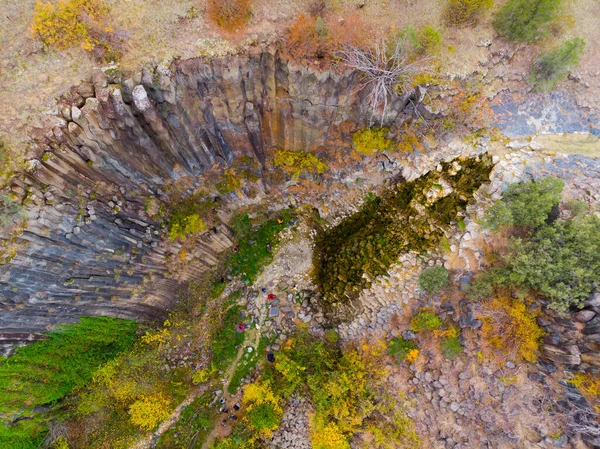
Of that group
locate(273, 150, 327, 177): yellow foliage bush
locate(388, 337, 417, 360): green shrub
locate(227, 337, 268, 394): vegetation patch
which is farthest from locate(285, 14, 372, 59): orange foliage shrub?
locate(227, 337, 268, 394): vegetation patch

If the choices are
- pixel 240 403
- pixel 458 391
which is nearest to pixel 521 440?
A: pixel 458 391

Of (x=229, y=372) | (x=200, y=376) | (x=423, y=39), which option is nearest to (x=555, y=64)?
(x=423, y=39)

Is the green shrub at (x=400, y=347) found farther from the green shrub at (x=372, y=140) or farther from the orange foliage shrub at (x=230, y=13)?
the orange foliage shrub at (x=230, y=13)

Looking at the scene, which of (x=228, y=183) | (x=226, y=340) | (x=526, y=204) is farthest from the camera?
(x=226, y=340)

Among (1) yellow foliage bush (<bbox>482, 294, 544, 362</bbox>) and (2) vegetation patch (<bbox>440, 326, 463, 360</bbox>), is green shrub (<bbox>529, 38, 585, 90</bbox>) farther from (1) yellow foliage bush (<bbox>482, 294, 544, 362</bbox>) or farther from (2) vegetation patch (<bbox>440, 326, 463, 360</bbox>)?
(2) vegetation patch (<bbox>440, 326, 463, 360</bbox>)

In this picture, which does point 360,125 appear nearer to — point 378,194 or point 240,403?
point 378,194

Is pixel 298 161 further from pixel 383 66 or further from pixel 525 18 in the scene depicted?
pixel 525 18

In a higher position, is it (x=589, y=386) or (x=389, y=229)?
(x=389, y=229)
